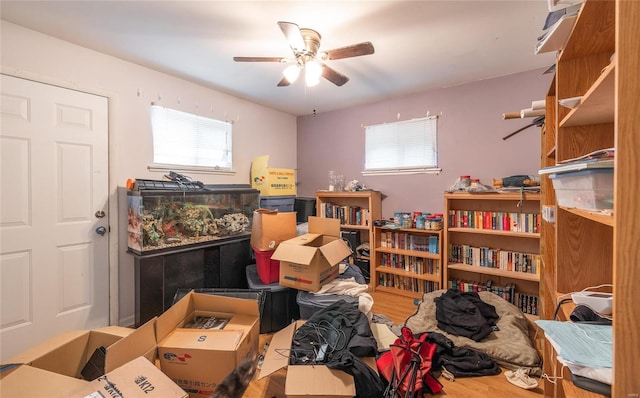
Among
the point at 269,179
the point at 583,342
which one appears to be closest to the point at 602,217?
the point at 583,342

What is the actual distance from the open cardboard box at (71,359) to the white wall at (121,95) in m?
1.05

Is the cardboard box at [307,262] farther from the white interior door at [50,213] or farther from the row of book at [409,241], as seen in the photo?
the white interior door at [50,213]

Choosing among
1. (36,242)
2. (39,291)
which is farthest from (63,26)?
(39,291)

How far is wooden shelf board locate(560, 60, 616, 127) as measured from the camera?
687 millimetres

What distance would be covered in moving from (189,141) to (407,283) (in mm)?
3032

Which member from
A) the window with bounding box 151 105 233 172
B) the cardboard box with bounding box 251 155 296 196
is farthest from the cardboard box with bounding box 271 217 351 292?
the window with bounding box 151 105 233 172

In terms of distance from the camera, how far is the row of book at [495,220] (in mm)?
2639

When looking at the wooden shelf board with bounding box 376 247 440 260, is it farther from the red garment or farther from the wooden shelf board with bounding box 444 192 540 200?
the red garment

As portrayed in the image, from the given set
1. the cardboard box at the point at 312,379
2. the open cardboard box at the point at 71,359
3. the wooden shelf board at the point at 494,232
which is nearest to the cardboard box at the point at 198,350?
the open cardboard box at the point at 71,359

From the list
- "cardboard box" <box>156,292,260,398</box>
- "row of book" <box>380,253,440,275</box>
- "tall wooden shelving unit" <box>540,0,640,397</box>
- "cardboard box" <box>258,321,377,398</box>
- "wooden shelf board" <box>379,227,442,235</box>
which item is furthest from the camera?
"row of book" <box>380,253,440,275</box>

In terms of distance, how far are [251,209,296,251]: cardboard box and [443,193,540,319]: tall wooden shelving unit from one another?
172cm

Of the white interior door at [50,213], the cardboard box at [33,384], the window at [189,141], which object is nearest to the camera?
the cardboard box at [33,384]

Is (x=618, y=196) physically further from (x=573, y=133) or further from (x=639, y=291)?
(x=573, y=133)

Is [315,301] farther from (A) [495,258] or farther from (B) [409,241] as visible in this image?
(A) [495,258]
